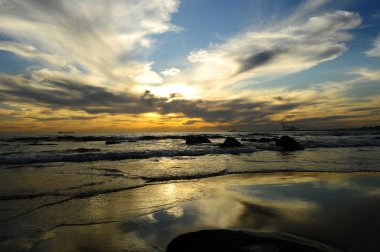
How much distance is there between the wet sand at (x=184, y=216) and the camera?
14.1 feet

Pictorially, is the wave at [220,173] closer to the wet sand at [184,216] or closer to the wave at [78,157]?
the wet sand at [184,216]

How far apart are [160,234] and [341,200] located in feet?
16.1

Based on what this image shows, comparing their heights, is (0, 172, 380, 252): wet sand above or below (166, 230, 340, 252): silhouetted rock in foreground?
below

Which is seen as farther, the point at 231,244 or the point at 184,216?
the point at 184,216

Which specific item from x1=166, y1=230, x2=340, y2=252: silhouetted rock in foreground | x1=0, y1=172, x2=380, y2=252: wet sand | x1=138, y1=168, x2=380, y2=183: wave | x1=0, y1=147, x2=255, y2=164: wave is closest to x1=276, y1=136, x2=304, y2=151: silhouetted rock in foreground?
x1=0, y1=147, x2=255, y2=164: wave

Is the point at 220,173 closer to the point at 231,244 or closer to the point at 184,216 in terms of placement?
the point at 184,216

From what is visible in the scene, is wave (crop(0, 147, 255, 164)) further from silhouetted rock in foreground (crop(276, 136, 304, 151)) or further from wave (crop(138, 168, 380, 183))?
silhouetted rock in foreground (crop(276, 136, 304, 151))

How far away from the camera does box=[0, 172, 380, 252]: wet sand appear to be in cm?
429

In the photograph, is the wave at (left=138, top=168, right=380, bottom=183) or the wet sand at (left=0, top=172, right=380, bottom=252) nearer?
the wet sand at (left=0, top=172, right=380, bottom=252)

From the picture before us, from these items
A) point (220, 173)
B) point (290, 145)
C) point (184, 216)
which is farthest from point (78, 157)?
point (290, 145)

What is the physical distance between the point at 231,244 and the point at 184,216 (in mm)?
2171

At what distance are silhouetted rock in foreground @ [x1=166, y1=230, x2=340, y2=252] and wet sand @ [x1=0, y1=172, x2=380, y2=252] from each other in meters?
0.44

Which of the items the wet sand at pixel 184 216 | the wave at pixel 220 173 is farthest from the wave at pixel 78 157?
the wet sand at pixel 184 216

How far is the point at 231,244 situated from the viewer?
3594 millimetres
